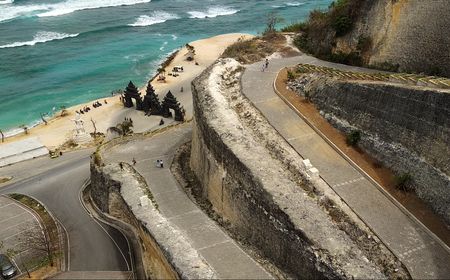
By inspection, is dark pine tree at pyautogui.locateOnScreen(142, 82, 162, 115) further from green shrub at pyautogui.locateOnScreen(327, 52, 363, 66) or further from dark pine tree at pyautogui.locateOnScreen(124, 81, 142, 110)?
green shrub at pyautogui.locateOnScreen(327, 52, 363, 66)

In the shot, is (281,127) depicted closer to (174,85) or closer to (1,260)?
(1,260)

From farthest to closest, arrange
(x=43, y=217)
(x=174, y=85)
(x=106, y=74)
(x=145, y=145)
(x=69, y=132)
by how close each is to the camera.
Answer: (x=106, y=74) < (x=174, y=85) < (x=69, y=132) < (x=145, y=145) < (x=43, y=217)

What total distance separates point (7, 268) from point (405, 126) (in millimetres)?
24923

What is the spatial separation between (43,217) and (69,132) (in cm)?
2083

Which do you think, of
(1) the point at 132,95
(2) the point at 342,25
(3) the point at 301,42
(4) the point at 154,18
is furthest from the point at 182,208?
(4) the point at 154,18

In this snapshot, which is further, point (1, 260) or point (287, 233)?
point (1, 260)

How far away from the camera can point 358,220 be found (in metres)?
22.9

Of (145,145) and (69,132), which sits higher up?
(145,145)

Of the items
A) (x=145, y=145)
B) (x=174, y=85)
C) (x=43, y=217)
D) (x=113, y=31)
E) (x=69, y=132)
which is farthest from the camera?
(x=113, y=31)

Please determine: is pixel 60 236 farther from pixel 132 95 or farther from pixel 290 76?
pixel 132 95

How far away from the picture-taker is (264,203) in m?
23.3

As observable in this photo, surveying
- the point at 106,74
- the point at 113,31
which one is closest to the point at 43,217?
the point at 106,74

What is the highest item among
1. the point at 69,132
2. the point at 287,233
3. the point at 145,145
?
the point at 287,233

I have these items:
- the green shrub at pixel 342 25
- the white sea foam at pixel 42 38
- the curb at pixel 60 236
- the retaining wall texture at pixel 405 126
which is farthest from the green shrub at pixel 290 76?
the white sea foam at pixel 42 38
